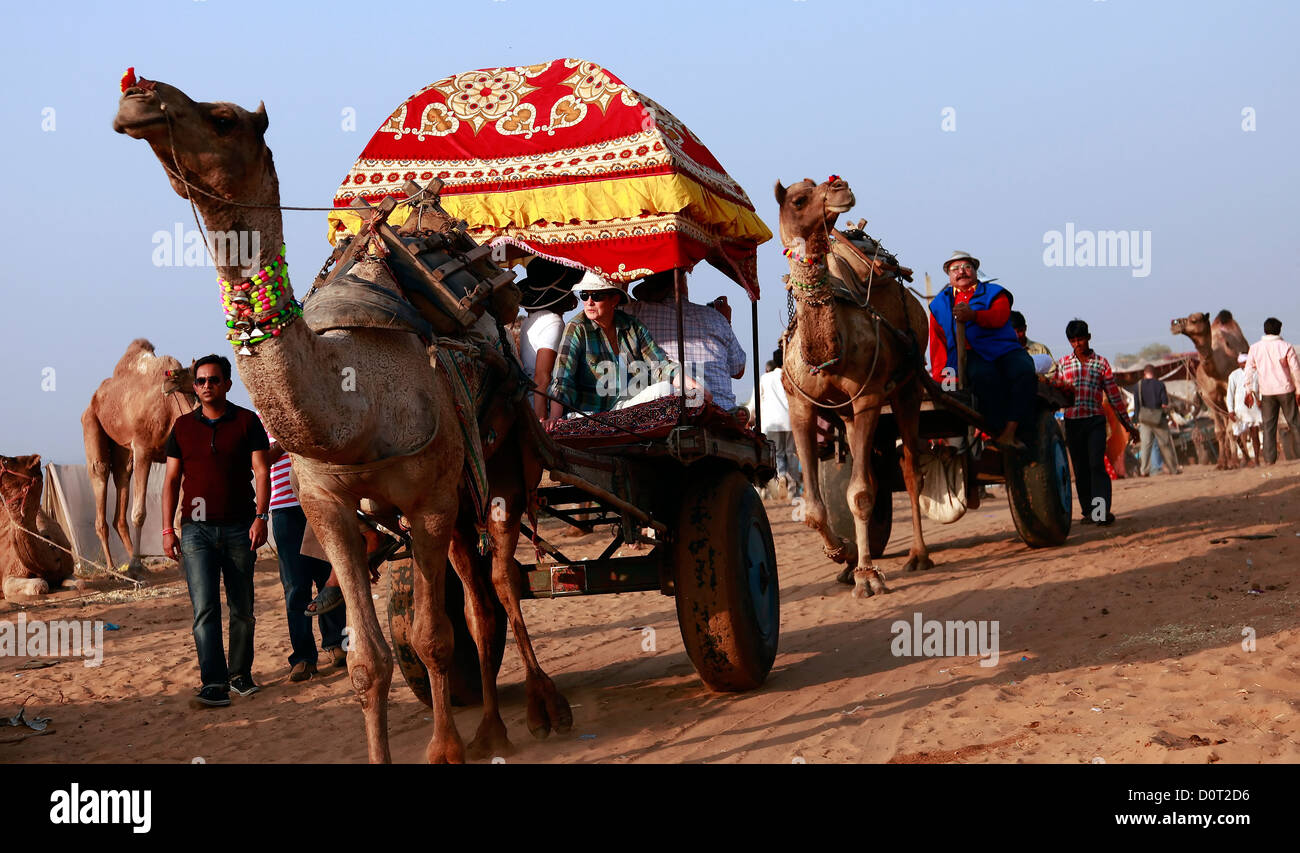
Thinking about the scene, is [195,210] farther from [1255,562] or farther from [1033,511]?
[1033,511]

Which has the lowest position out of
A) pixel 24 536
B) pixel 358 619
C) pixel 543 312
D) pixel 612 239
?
pixel 24 536

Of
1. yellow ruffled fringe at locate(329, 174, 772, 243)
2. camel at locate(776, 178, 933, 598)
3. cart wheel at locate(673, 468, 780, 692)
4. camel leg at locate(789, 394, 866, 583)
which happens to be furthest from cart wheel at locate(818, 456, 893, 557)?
yellow ruffled fringe at locate(329, 174, 772, 243)

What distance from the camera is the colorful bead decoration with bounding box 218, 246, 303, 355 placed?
4398mm

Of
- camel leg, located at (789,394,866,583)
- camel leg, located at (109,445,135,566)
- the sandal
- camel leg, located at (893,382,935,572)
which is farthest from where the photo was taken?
camel leg, located at (109,445,135,566)

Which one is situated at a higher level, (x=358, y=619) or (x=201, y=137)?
(x=201, y=137)

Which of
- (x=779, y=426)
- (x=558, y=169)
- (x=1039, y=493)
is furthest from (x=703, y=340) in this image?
(x=779, y=426)

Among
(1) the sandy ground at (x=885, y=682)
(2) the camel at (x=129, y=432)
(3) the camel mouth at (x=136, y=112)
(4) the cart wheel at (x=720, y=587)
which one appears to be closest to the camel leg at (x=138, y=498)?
(2) the camel at (x=129, y=432)

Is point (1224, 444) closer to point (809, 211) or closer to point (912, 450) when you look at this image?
point (912, 450)

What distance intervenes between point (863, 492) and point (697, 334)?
2890 mm

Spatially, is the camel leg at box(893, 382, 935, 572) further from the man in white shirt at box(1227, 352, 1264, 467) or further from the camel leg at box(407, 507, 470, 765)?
the man in white shirt at box(1227, 352, 1264, 467)

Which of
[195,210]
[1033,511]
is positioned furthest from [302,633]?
[1033,511]

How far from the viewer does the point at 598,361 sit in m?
7.64

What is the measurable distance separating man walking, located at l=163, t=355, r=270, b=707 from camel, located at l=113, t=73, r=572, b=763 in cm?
293

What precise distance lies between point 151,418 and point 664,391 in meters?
11.3
